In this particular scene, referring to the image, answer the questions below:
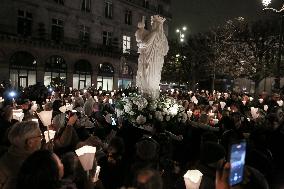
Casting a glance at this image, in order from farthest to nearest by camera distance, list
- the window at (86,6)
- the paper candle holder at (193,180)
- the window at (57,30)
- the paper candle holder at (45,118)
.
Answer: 1. the window at (86,6)
2. the window at (57,30)
3. the paper candle holder at (45,118)
4. the paper candle holder at (193,180)

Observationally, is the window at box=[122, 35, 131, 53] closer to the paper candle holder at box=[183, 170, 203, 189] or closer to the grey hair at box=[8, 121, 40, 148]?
the grey hair at box=[8, 121, 40, 148]

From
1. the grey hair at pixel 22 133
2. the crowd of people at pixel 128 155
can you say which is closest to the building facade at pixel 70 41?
the crowd of people at pixel 128 155

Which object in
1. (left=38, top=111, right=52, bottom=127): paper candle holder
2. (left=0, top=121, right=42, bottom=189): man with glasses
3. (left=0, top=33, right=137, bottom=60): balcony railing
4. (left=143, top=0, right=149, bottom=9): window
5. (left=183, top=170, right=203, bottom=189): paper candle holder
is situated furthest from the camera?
(left=143, top=0, right=149, bottom=9): window

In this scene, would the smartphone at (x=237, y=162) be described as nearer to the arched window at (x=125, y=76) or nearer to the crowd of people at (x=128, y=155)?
the crowd of people at (x=128, y=155)

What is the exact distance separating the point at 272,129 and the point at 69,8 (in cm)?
3339

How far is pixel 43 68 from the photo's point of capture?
34406 mm

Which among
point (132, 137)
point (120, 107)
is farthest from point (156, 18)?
point (132, 137)

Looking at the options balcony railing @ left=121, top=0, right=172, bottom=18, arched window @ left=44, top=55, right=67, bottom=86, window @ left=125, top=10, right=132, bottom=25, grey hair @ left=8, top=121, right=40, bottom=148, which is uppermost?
balcony railing @ left=121, top=0, right=172, bottom=18

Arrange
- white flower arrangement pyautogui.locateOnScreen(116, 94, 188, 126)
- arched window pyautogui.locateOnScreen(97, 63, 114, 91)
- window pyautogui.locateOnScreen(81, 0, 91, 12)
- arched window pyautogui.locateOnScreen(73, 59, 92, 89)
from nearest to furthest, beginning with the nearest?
white flower arrangement pyautogui.locateOnScreen(116, 94, 188, 126) → arched window pyautogui.locateOnScreen(73, 59, 92, 89) → window pyautogui.locateOnScreen(81, 0, 91, 12) → arched window pyautogui.locateOnScreen(97, 63, 114, 91)

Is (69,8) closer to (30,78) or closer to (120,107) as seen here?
(30,78)

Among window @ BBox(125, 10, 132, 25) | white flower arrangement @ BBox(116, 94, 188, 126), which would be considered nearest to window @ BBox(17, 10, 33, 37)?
window @ BBox(125, 10, 132, 25)

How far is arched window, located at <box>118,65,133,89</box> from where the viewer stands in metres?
45.0

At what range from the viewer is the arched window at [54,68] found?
3506 cm

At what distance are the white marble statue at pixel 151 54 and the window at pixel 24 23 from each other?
2505 centimetres
